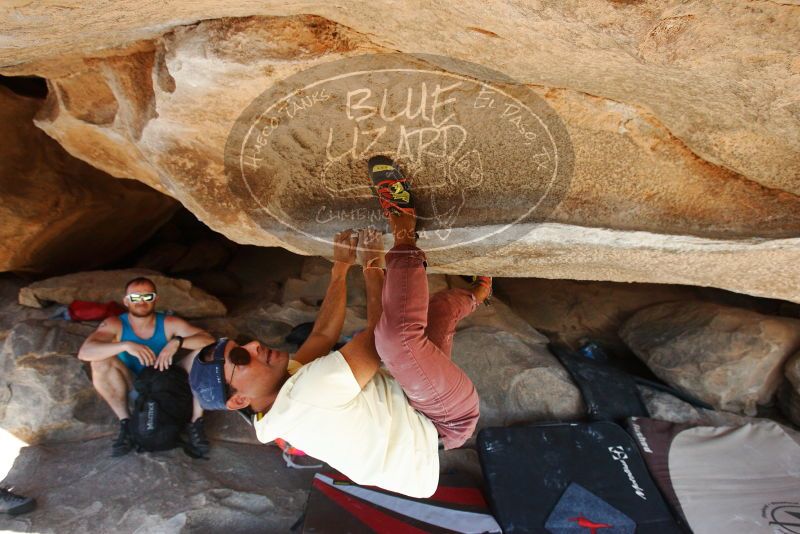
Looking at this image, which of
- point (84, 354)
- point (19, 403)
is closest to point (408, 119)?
point (84, 354)

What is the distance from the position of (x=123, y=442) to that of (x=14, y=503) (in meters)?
0.47

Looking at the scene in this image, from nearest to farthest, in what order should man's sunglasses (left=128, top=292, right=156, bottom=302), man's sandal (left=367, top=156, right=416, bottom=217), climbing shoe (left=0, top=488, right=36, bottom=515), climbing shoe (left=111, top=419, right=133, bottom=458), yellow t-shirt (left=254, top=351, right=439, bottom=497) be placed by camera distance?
yellow t-shirt (left=254, top=351, right=439, bottom=497) → man's sandal (left=367, top=156, right=416, bottom=217) → climbing shoe (left=0, top=488, right=36, bottom=515) → man's sunglasses (left=128, top=292, right=156, bottom=302) → climbing shoe (left=111, top=419, right=133, bottom=458)

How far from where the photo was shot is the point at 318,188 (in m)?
1.86

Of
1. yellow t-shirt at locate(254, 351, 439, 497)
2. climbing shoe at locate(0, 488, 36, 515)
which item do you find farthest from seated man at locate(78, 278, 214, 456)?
yellow t-shirt at locate(254, 351, 439, 497)

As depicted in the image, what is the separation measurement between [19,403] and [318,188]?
2.12 metres

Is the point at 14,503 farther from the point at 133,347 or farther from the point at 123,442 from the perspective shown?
the point at 133,347

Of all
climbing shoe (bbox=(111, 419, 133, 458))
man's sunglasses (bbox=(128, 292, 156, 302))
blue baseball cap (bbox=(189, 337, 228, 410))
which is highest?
man's sunglasses (bbox=(128, 292, 156, 302))

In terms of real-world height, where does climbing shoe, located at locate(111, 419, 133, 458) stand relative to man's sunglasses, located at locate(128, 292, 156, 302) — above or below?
below

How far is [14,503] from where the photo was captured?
7.47 ft

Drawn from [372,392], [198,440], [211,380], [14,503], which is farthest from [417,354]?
[14,503]

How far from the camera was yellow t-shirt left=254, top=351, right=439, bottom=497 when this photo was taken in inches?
50.8

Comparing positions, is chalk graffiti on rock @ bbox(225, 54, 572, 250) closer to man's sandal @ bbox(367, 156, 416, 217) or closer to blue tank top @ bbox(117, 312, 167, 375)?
man's sandal @ bbox(367, 156, 416, 217)

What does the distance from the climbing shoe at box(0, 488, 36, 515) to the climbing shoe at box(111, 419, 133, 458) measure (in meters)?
0.37

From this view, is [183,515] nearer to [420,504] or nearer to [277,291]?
[420,504]
